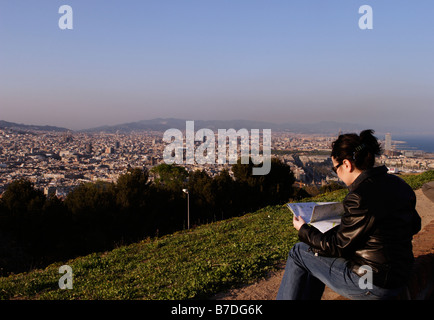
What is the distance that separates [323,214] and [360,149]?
497 mm

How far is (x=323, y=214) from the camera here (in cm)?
227

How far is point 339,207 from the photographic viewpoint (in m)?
2.28

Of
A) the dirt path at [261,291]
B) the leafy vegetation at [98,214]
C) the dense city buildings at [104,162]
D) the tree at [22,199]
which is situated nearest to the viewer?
the dirt path at [261,291]

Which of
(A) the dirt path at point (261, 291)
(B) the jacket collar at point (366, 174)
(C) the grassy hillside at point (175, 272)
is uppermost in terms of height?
(B) the jacket collar at point (366, 174)

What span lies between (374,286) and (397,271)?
15 centimetres

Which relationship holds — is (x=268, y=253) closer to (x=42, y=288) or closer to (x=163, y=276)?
(x=163, y=276)

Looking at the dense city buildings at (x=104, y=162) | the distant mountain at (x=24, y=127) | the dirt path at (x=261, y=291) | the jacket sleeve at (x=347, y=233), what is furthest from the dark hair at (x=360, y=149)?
the distant mountain at (x=24, y=127)

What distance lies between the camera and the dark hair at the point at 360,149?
6.79ft

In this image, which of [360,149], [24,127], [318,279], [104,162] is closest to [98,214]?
[318,279]

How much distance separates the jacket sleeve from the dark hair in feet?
0.89

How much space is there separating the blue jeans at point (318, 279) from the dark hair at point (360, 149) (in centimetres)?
62

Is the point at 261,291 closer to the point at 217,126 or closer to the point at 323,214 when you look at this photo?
the point at 323,214

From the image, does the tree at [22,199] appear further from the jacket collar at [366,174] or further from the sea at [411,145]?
the sea at [411,145]
